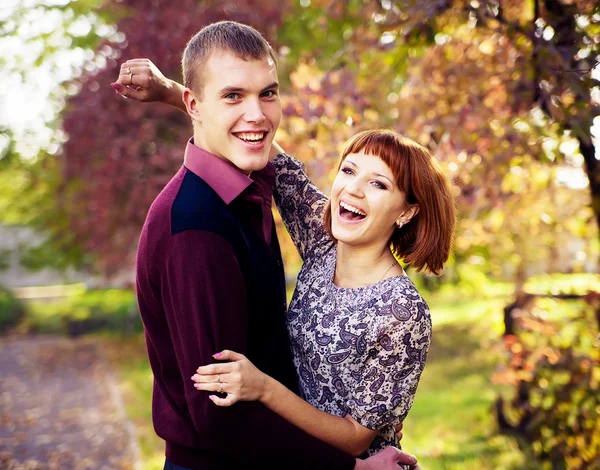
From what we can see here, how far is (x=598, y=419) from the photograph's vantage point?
5051 millimetres

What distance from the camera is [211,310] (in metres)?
1.94

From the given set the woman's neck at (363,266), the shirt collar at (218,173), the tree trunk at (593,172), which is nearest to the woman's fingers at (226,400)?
the shirt collar at (218,173)

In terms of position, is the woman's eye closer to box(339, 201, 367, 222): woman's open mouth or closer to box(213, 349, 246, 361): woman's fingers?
box(339, 201, 367, 222): woman's open mouth

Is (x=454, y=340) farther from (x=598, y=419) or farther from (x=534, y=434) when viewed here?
(x=598, y=419)

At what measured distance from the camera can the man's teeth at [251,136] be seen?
89.9 inches

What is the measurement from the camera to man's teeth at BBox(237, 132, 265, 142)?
2.28 meters

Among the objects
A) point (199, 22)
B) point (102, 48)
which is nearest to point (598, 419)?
point (199, 22)

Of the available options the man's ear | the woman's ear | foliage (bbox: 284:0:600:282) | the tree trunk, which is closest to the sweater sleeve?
the man's ear

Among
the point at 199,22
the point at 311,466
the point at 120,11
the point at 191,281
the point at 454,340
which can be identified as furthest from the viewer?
the point at 454,340

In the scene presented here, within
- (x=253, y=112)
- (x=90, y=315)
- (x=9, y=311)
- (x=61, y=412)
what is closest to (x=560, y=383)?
(x=253, y=112)

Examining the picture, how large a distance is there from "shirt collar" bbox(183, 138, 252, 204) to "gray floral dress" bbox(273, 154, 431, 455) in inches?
21.8

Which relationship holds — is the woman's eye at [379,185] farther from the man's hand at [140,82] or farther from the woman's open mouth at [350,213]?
the man's hand at [140,82]

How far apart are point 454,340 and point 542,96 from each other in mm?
9970


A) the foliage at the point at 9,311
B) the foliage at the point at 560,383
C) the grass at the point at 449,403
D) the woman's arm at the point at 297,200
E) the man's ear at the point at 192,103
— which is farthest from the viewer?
the foliage at the point at 9,311
